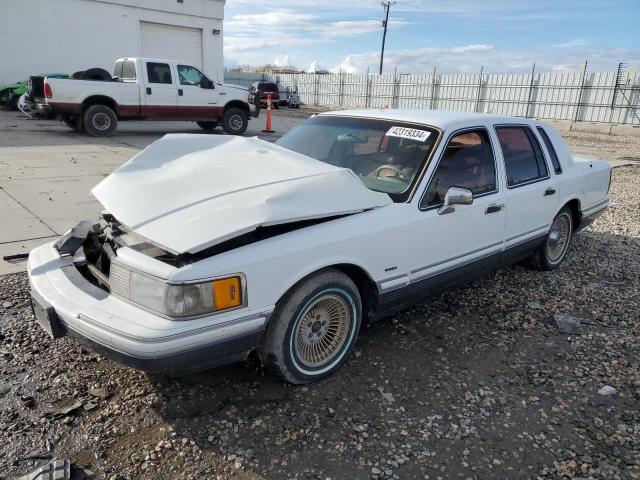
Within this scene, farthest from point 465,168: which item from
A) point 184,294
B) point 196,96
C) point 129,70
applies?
point 129,70

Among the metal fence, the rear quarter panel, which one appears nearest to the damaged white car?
the rear quarter panel

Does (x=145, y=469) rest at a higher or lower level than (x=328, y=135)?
lower

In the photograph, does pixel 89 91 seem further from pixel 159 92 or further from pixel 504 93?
pixel 504 93

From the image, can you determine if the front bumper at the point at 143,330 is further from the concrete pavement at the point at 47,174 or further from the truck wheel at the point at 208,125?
the truck wheel at the point at 208,125

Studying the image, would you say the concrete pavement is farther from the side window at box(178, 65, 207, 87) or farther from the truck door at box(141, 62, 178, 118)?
the side window at box(178, 65, 207, 87)

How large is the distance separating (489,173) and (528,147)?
32.8 inches

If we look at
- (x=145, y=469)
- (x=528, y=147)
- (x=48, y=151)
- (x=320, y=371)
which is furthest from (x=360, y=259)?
(x=48, y=151)

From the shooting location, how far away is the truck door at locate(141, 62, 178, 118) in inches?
518

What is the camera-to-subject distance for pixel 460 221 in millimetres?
3625

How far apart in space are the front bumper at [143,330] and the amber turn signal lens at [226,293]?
5 centimetres

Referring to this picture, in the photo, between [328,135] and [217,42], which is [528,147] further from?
[217,42]

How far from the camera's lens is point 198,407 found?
2.79 metres

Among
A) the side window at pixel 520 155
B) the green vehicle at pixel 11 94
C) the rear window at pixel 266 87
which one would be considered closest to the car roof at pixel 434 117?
the side window at pixel 520 155

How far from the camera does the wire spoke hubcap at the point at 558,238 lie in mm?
5012
